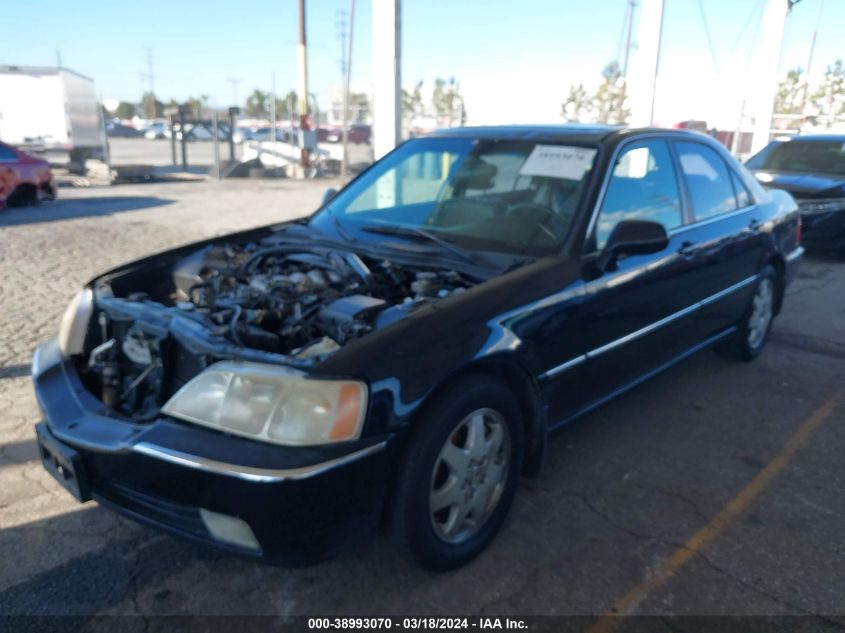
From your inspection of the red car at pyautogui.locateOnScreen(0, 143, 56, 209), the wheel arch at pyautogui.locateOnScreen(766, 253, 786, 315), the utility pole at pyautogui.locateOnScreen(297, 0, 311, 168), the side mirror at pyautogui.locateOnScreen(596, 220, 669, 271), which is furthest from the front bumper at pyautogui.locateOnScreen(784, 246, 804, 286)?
the utility pole at pyautogui.locateOnScreen(297, 0, 311, 168)

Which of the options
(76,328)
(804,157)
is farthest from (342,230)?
(804,157)

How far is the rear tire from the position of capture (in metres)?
4.85

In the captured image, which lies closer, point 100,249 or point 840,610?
point 840,610

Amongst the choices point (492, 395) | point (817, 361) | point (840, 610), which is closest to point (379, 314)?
point (492, 395)

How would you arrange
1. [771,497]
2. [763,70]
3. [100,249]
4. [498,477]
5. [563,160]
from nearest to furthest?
[498,477] → [771,497] → [563,160] → [100,249] → [763,70]

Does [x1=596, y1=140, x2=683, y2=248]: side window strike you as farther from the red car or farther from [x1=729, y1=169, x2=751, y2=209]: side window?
the red car

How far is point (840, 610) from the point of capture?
2.50 metres

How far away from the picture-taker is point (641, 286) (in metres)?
3.44

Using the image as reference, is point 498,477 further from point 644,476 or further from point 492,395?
point 644,476

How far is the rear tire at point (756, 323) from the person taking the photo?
4852mm

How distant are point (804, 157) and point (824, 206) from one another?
149cm

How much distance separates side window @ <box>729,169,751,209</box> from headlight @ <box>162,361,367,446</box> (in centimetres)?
339

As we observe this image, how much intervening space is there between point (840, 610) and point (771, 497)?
2.63 ft

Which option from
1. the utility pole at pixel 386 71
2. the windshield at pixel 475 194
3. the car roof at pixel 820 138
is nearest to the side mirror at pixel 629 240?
the windshield at pixel 475 194
